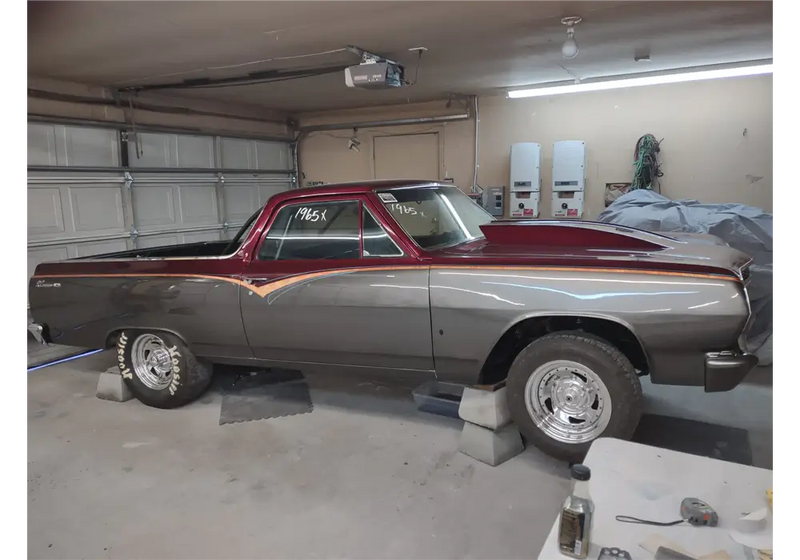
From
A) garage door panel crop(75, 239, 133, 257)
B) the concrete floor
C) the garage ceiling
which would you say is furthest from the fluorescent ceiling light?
garage door panel crop(75, 239, 133, 257)

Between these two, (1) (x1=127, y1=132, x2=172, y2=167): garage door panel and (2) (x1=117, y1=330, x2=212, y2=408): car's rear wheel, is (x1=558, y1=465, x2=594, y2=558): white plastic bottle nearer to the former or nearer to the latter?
(2) (x1=117, y1=330, x2=212, y2=408): car's rear wheel

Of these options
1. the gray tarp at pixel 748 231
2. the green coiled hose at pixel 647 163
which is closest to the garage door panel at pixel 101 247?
the gray tarp at pixel 748 231

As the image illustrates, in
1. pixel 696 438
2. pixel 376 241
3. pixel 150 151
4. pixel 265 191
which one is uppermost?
pixel 150 151

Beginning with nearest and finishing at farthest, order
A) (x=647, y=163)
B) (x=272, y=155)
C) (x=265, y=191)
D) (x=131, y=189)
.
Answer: (x=647, y=163), (x=131, y=189), (x=265, y=191), (x=272, y=155)

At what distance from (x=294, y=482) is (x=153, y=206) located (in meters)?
6.20

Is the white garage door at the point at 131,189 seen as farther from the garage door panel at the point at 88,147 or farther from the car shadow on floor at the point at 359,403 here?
the car shadow on floor at the point at 359,403

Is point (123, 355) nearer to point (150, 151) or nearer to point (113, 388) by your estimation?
point (113, 388)

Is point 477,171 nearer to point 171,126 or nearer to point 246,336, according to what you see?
point 171,126

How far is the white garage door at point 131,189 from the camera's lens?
22.6 feet

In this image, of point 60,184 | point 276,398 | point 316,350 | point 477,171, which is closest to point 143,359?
point 276,398

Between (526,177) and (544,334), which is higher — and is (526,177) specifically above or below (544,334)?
above

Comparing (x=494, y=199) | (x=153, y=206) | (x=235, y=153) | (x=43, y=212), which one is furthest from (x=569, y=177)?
(x=43, y=212)

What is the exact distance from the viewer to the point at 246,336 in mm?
4195

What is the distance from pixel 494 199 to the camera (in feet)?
29.0
